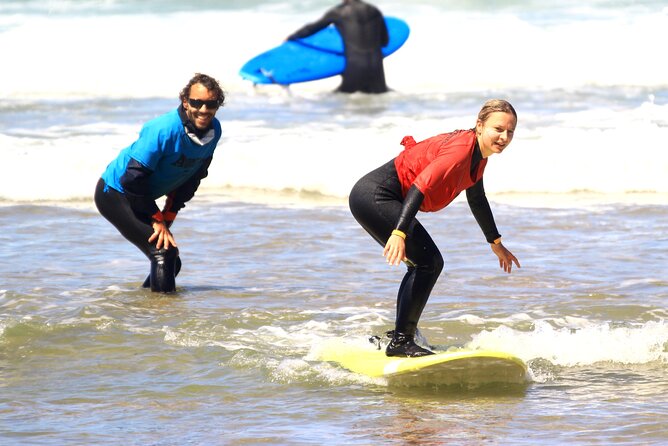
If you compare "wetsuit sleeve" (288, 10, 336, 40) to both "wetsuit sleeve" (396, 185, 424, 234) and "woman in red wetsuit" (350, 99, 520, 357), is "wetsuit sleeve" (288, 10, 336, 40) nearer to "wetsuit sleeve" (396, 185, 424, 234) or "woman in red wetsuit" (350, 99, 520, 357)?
"woman in red wetsuit" (350, 99, 520, 357)

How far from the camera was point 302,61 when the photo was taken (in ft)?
56.2

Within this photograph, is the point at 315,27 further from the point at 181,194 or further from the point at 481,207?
the point at 481,207

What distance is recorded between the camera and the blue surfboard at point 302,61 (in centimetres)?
1686

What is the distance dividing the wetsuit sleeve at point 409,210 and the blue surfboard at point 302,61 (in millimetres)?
11991

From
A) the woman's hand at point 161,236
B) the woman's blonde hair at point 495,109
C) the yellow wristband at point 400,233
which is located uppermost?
the woman's blonde hair at point 495,109

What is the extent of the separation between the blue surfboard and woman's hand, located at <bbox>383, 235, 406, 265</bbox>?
1208cm

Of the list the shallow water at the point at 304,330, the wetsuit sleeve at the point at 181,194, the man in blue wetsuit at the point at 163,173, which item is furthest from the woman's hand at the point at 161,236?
the shallow water at the point at 304,330

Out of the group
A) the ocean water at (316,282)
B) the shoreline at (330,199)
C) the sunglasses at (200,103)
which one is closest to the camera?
the ocean water at (316,282)

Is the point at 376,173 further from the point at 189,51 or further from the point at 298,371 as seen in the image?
the point at 189,51

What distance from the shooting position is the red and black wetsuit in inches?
193

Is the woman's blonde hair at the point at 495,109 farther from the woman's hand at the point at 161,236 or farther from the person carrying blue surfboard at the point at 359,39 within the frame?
the person carrying blue surfboard at the point at 359,39

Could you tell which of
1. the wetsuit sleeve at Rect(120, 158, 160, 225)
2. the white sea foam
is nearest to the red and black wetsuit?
the wetsuit sleeve at Rect(120, 158, 160, 225)

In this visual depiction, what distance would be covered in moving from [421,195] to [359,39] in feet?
40.3

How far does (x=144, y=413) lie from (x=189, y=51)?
18.9 m
